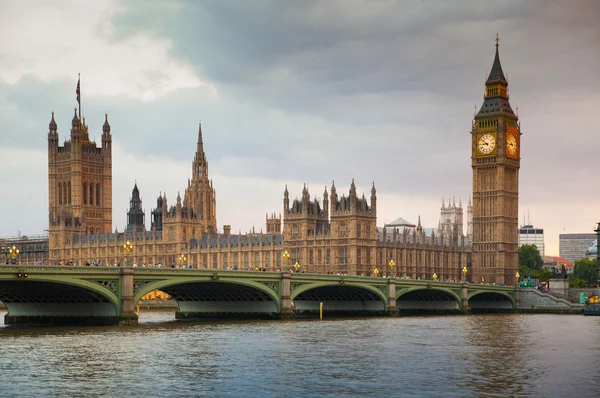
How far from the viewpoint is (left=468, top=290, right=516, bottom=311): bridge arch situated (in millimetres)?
145762

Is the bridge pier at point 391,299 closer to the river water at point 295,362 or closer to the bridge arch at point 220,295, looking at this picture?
the bridge arch at point 220,295

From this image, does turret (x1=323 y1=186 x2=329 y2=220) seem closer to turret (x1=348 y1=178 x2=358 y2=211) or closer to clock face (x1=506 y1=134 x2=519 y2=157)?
turret (x1=348 y1=178 x2=358 y2=211)

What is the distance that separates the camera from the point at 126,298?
89250mm

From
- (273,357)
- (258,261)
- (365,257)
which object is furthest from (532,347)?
(258,261)

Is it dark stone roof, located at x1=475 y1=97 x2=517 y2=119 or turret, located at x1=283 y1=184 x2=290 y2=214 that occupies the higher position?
dark stone roof, located at x1=475 y1=97 x2=517 y2=119

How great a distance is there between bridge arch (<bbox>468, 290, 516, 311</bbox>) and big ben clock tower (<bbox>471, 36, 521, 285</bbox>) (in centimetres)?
2787

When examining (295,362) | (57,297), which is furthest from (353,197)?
(295,362)

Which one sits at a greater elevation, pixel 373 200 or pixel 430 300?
pixel 373 200

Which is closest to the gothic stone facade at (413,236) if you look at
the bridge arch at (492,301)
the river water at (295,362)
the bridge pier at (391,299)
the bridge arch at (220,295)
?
the bridge arch at (492,301)

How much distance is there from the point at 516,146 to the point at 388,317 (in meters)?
74.9

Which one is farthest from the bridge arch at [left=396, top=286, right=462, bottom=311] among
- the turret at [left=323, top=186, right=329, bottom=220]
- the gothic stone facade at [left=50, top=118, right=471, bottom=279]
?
the turret at [left=323, top=186, right=329, bottom=220]

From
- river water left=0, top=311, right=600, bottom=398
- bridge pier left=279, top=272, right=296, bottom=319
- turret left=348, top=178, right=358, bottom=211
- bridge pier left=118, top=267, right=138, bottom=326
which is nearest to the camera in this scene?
river water left=0, top=311, right=600, bottom=398

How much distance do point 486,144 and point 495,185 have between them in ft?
24.4

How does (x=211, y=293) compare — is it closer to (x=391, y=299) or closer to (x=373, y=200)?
(x=391, y=299)
